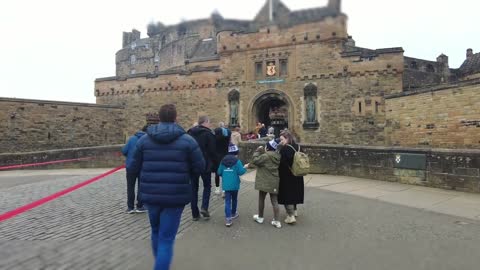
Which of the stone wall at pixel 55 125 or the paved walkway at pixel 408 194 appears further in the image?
the stone wall at pixel 55 125

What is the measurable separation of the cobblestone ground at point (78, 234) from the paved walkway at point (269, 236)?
1 cm

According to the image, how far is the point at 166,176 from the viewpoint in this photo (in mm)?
3057

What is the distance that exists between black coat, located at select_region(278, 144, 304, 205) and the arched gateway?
14420mm

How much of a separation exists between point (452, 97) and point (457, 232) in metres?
10.3

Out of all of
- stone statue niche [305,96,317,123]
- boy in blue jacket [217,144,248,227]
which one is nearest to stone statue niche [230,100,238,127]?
stone statue niche [305,96,317,123]

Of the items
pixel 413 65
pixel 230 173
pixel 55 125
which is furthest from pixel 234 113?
pixel 413 65

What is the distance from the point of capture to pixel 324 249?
3.80 meters

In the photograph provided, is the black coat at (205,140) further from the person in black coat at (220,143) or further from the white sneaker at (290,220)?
the white sneaker at (290,220)

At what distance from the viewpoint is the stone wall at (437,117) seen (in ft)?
40.0

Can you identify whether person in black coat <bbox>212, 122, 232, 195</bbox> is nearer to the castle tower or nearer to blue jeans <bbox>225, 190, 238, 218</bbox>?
blue jeans <bbox>225, 190, 238, 218</bbox>

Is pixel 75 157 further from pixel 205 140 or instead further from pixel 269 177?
pixel 269 177

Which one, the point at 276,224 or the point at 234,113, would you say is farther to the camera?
the point at 234,113

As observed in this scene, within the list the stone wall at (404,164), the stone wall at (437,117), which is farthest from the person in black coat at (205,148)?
the stone wall at (437,117)

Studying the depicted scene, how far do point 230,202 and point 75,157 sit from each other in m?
10.9
